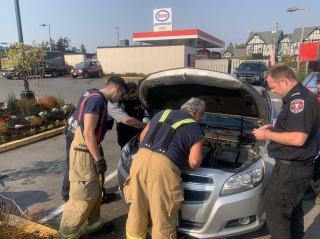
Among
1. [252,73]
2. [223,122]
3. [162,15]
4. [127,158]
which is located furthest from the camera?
[162,15]

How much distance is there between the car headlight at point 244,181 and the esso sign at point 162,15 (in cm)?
3166

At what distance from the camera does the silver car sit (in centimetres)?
237

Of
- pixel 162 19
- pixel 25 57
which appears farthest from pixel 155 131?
pixel 162 19

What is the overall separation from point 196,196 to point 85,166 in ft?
3.90

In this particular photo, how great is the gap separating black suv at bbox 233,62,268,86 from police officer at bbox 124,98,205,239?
44.6 ft

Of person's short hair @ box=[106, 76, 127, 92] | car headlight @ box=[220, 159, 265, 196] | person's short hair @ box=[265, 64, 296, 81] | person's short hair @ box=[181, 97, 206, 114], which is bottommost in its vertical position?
car headlight @ box=[220, 159, 265, 196]

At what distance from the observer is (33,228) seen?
2.47 m

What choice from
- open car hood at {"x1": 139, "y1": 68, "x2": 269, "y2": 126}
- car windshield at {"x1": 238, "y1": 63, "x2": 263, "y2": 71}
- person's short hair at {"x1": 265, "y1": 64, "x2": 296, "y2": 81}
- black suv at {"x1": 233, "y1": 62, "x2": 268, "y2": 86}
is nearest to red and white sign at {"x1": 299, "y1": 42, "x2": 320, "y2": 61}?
black suv at {"x1": 233, "y1": 62, "x2": 268, "y2": 86}

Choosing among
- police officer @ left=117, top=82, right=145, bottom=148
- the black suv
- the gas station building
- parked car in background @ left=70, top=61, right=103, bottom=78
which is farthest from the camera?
the gas station building

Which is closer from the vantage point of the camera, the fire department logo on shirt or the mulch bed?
the fire department logo on shirt

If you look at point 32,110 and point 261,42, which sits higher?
point 261,42

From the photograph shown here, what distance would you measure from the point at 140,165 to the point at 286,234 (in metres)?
Result: 1.56

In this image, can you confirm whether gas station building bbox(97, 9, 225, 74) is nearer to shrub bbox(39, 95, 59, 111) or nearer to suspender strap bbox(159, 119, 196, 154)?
shrub bbox(39, 95, 59, 111)

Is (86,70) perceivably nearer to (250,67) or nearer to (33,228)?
(250,67)
